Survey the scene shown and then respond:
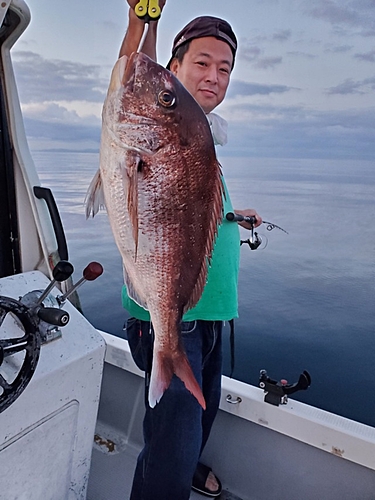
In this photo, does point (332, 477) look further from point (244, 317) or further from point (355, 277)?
point (355, 277)

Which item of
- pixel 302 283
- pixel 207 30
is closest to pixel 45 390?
pixel 207 30

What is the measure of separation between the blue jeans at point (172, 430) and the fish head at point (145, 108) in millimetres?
705

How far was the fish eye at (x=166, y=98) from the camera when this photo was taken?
87 centimetres

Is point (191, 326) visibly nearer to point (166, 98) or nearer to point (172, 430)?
point (172, 430)

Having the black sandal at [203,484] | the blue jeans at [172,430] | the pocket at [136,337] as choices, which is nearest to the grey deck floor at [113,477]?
the black sandal at [203,484]

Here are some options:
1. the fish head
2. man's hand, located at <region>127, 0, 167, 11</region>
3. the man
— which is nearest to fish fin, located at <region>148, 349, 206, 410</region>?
the man

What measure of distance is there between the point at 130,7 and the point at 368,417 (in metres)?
2.90

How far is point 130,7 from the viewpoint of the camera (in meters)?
0.88

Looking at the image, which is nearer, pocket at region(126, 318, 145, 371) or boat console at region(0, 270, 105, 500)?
boat console at region(0, 270, 105, 500)

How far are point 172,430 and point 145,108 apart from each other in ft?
3.29

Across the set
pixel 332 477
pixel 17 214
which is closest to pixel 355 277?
pixel 332 477

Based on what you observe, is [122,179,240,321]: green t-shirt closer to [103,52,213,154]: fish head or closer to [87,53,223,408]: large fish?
[87,53,223,408]: large fish

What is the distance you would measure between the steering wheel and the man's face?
83 cm

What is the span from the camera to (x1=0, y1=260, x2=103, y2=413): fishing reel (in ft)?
3.62
